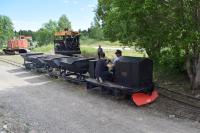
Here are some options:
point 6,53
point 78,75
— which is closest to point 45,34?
point 6,53

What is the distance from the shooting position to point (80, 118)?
11.2 metres

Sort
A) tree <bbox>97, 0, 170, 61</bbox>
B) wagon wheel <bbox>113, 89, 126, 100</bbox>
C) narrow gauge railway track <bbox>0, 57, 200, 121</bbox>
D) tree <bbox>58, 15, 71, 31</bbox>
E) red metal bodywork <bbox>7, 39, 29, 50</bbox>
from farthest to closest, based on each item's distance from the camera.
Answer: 1. tree <bbox>58, 15, 71, 31</bbox>
2. red metal bodywork <bbox>7, 39, 29, 50</bbox>
3. tree <bbox>97, 0, 170, 61</bbox>
4. wagon wheel <bbox>113, 89, 126, 100</bbox>
5. narrow gauge railway track <bbox>0, 57, 200, 121</bbox>

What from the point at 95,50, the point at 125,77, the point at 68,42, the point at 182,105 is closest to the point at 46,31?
the point at 95,50

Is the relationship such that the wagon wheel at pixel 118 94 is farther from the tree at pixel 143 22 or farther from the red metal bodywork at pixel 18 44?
the red metal bodywork at pixel 18 44

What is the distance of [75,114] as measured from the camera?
38.3 ft

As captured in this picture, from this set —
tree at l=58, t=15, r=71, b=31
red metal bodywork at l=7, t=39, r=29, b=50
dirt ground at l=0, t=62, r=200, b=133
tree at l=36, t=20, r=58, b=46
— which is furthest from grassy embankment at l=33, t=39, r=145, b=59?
tree at l=36, t=20, r=58, b=46

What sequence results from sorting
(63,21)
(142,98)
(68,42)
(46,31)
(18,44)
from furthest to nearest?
(46,31)
(63,21)
(18,44)
(68,42)
(142,98)

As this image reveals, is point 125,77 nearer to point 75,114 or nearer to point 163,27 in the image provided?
point 163,27

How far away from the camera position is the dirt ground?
10.0m

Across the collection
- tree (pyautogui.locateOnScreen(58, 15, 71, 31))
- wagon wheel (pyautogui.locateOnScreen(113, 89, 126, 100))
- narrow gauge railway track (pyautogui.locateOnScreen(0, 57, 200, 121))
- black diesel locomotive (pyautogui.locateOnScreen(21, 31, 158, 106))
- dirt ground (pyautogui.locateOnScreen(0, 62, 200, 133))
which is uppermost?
tree (pyautogui.locateOnScreen(58, 15, 71, 31))

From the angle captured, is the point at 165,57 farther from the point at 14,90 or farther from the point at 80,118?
the point at 14,90

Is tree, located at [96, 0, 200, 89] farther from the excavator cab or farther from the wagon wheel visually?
the excavator cab

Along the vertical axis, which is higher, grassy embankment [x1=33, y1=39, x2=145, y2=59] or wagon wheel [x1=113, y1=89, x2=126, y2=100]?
grassy embankment [x1=33, y1=39, x2=145, y2=59]

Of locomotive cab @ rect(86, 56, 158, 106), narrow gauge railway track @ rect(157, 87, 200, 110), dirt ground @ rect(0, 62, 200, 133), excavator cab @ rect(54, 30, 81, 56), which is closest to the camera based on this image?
dirt ground @ rect(0, 62, 200, 133)
